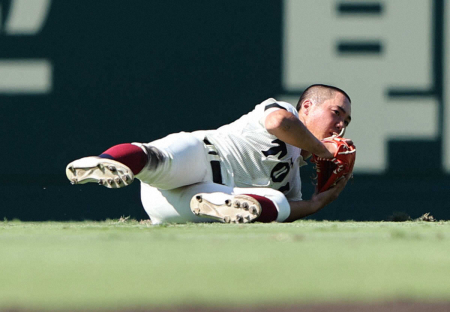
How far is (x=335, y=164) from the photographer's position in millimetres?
2592

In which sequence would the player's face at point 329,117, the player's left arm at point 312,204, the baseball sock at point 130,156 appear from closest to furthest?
the baseball sock at point 130,156 < the player's left arm at point 312,204 < the player's face at point 329,117

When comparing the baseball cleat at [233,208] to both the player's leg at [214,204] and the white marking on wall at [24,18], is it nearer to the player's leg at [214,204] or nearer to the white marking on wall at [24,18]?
the player's leg at [214,204]

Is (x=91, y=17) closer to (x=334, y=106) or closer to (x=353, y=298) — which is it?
(x=334, y=106)

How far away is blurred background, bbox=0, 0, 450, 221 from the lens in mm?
3570

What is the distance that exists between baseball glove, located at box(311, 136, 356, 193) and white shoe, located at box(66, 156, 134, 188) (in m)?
0.90

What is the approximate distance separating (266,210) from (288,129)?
0.31m

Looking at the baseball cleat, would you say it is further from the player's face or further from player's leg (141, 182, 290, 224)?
the player's face

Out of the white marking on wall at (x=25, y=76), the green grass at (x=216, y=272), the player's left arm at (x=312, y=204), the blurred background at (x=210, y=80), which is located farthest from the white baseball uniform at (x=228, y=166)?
the white marking on wall at (x=25, y=76)

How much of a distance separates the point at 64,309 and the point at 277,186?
72.6 inches

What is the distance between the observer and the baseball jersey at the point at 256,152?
2467 mm

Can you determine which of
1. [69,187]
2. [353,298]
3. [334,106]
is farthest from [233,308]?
[69,187]

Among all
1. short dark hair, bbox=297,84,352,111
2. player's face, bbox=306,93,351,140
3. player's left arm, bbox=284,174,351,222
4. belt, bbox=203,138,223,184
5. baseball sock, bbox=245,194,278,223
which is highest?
short dark hair, bbox=297,84,352,111

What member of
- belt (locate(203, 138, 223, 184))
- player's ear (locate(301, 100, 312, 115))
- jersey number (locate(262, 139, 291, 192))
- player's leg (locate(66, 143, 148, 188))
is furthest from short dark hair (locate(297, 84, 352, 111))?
player's leg (locate(66, 143, 148, 188))

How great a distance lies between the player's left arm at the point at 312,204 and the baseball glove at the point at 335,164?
2 cm
